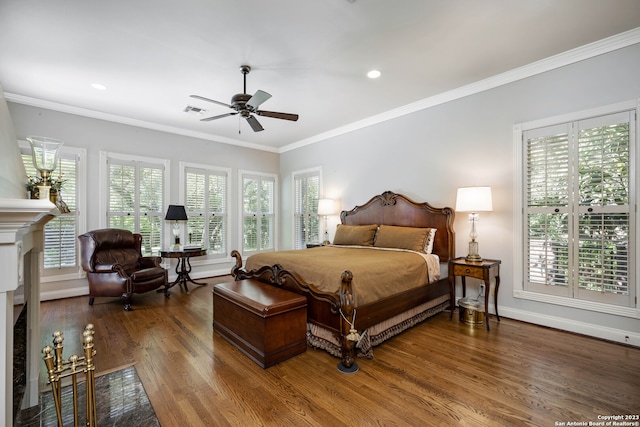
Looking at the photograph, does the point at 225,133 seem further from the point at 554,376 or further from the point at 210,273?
the point at 554,376

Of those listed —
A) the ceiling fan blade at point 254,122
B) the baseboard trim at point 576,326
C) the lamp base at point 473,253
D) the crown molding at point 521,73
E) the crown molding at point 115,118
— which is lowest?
the baseboard trim at point 576,326

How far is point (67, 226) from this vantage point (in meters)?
4.40

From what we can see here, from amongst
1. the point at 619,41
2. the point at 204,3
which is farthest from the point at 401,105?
the point at 204,3

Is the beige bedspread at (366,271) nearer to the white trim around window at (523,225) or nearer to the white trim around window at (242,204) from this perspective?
the white trim around window at (523,225)

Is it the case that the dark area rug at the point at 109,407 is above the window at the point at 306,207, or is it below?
below

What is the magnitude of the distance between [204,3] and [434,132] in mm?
3247

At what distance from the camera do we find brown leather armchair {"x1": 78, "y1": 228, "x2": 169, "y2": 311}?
400cm

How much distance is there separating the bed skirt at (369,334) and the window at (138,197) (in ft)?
12.5

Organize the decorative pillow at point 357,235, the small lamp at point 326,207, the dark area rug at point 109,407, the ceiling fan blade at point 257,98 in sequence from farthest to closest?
the small lamp at point 326,207, the decorative pillow at point 357,235, the ceiling fan blade at point 257,98, the dark area rug at point 109,407

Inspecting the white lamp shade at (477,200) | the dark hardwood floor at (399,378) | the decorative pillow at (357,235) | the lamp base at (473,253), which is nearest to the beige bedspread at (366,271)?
the lamp base at (473,253)

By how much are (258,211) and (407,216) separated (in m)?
3.51

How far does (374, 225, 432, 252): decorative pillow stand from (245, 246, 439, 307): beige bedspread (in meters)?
0.29

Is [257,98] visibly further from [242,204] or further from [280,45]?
[242,204]

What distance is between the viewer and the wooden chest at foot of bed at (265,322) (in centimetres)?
240
